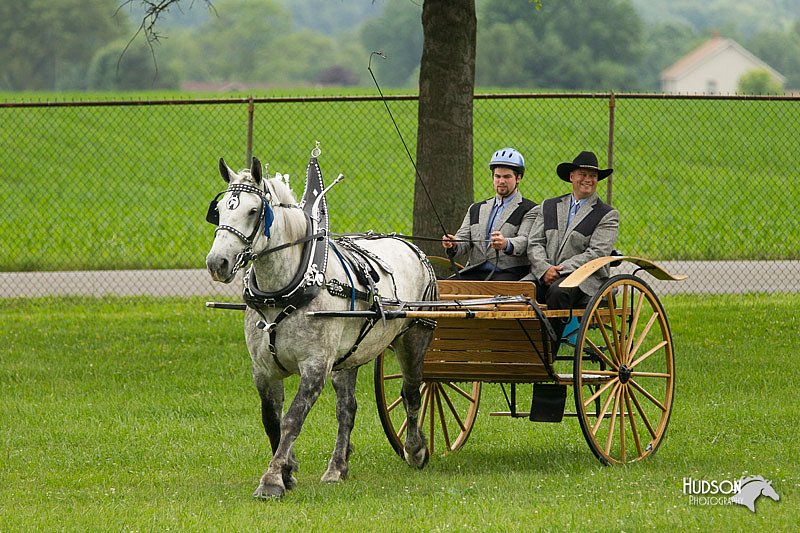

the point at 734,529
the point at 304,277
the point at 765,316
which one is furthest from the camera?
the point at 765,316

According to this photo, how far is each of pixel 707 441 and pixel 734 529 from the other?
285cm

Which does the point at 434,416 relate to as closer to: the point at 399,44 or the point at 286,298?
the point at 286,298

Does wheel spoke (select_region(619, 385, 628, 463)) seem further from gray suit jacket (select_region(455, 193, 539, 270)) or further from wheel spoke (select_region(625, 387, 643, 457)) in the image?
gray suit jacket (select_region(455, 193, 539, 270))

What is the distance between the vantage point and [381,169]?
1113 inches

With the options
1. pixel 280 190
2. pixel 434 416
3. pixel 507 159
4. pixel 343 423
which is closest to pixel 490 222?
pixel 507 159

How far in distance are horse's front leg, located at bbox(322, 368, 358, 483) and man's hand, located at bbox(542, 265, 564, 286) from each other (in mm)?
1579

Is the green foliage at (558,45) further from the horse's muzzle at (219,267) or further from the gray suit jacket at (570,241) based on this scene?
the horse's muzzle at (219,267)

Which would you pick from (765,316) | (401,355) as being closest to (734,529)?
(401,355)

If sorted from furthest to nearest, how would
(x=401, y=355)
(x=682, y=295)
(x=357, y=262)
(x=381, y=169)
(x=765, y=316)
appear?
(x=381, y=169)
(x=682, y=295)
(x=765, y=316)
(x=401, y=355)
(x=357, y=262)

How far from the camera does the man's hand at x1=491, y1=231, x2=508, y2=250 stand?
882 centimetres

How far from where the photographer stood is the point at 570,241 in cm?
894

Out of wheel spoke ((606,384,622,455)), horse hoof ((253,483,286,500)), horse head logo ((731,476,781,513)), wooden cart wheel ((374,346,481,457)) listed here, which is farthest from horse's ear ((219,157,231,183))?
horse head logo ((731,476,781,513))

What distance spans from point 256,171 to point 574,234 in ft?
9.42

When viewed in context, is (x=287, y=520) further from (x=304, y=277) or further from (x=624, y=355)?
(x=624, y=355)
